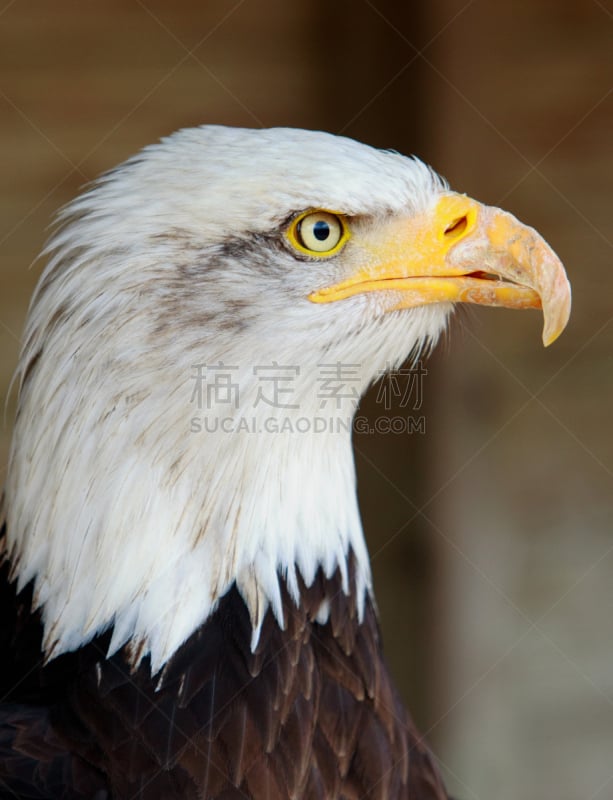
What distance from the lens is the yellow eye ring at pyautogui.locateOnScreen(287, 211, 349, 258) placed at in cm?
183

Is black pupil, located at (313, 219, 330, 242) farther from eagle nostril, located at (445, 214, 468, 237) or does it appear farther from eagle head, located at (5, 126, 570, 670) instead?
eagle nostril, located at (445, 214, 468, 237)

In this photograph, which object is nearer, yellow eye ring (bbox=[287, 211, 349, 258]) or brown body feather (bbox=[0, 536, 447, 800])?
brown body feather (bbox=[0, 536, 447, 800])

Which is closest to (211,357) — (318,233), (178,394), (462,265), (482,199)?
(178,394)

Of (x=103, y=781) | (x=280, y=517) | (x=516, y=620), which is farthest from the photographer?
(x=516, y=620)

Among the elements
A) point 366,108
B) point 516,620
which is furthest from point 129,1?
point 516,620

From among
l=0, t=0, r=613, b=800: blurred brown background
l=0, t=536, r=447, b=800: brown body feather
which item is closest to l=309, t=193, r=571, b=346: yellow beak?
l=0, t=536, r=447, b=800: brown body feather

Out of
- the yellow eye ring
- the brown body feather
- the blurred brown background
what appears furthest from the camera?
the blurred brown background

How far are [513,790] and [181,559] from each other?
105 inches

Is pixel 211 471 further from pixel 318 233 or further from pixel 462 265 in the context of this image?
pixel 462 265

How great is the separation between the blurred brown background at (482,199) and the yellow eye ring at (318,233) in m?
1.78

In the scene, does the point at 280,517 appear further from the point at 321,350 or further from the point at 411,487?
the point at 411,487

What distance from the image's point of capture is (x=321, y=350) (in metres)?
1.91

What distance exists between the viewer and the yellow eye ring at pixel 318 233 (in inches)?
72.0

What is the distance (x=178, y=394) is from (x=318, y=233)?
13.9 inches
